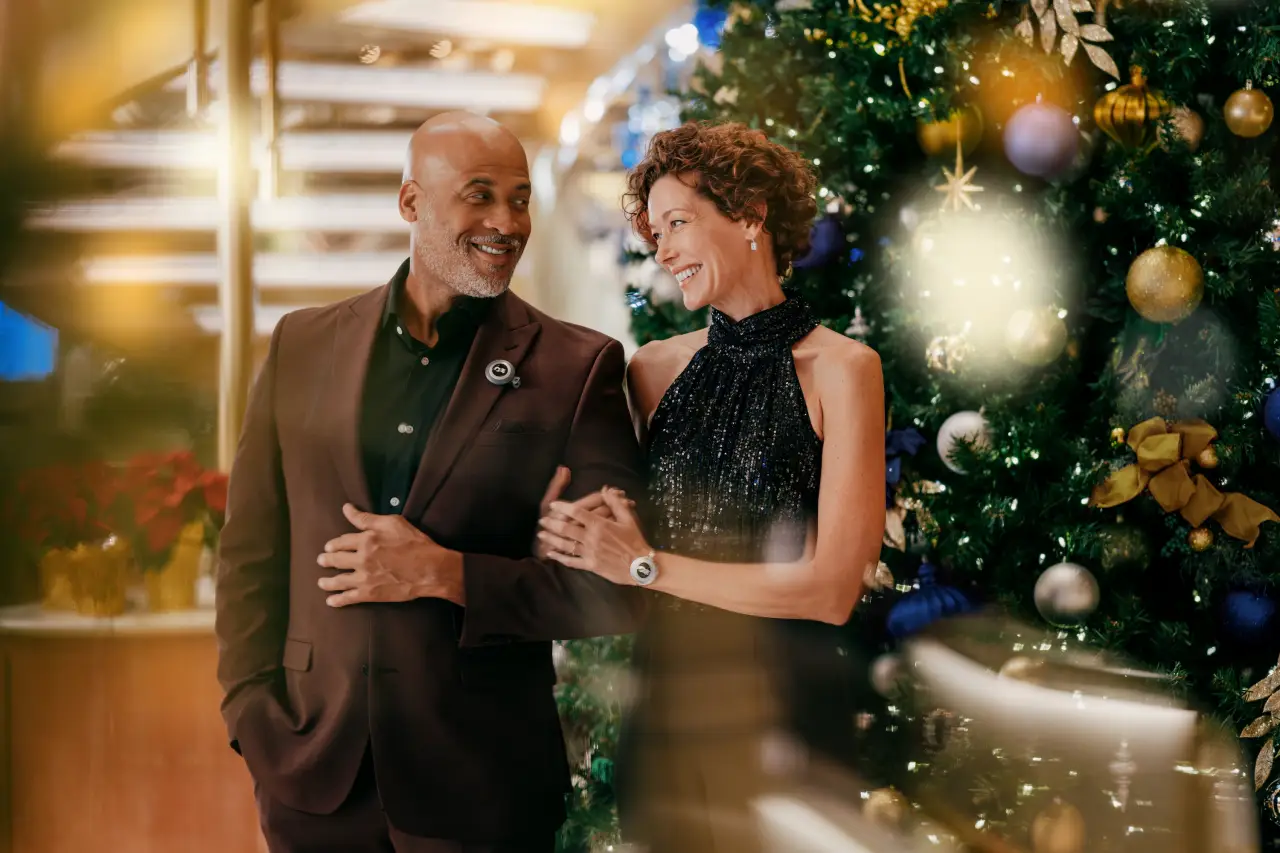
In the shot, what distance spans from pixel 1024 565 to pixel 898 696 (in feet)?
1.34

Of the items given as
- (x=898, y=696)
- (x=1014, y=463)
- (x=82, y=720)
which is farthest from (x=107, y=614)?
(x=1014, y=463)

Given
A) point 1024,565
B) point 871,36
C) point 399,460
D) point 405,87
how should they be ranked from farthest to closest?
point 1024,565, point 871,36, point 405,87, point 399,460

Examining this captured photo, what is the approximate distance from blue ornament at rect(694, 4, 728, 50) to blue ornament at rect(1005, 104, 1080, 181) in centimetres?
62

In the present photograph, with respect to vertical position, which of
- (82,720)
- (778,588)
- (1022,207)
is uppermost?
(1022,207)

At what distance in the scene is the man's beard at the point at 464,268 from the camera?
1.47 m

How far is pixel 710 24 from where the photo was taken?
7.55 ft

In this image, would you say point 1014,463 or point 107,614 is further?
point 1014,463

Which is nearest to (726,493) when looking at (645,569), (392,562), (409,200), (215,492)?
(645,569)

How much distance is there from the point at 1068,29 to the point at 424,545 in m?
1.76

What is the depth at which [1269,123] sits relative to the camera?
229 cm

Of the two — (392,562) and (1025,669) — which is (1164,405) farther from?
(392,562)

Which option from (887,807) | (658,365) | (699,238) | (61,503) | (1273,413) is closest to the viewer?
(699,238)

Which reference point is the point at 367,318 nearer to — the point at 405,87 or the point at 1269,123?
the point at 405,87

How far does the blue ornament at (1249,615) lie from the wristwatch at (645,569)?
1.48 meters
